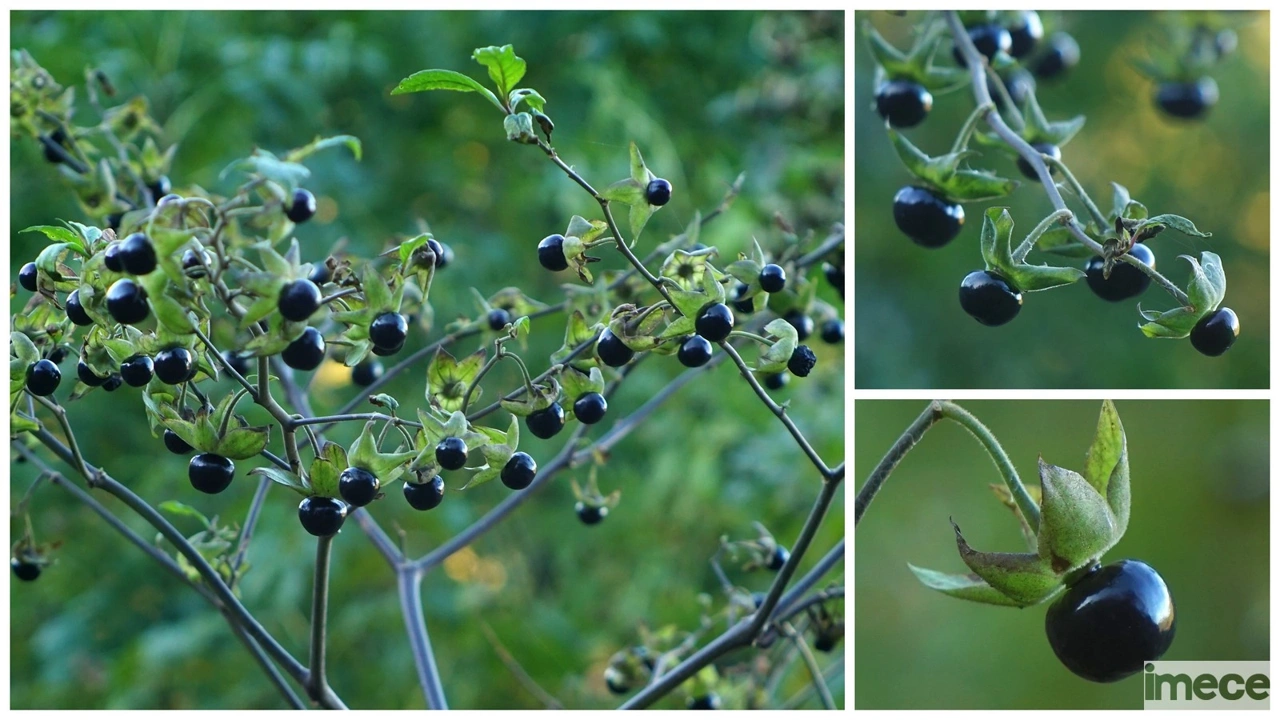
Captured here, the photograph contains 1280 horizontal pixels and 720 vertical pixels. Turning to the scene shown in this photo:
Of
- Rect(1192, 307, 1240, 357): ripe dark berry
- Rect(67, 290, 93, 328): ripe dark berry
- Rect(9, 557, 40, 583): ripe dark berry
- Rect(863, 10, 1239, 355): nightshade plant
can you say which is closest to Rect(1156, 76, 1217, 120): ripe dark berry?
Rect(863, 10, 1239, 355): nightshade plant

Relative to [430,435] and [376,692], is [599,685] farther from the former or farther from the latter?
[430,435]

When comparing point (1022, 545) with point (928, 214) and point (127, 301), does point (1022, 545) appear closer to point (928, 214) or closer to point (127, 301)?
point (928, 214)

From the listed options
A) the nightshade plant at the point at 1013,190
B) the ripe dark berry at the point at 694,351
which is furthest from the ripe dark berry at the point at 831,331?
the ripe dark berry at the point at 694,351

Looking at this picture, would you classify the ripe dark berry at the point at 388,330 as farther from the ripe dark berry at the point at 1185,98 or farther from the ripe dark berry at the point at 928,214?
the ripe dark berry at the point at 1185,98

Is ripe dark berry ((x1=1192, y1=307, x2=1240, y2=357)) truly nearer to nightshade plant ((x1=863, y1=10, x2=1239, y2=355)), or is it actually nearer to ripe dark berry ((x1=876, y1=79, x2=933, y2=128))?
nightshade plant ((x1=863, y1=10, x2=1239, y2=355))

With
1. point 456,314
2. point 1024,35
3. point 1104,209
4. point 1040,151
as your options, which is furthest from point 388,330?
point 1104,209

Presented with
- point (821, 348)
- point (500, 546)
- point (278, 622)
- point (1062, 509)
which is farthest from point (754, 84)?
point (1062, 509)
